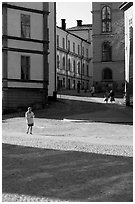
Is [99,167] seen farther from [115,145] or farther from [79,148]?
[115,145]

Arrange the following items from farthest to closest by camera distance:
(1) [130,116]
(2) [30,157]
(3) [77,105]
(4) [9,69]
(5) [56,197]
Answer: (3) [77,105] → (4) [9,69] → (1) [130,116] → (2) [30,157] → (5) [56,197]

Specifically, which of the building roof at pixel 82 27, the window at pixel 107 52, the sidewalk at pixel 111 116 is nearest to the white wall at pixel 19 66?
the sidewalk at pixel 111 116

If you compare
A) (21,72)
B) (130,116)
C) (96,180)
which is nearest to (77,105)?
(21,72)

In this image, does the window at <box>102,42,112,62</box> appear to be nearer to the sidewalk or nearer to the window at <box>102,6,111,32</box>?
the window at <box>102,6,111,32</box>

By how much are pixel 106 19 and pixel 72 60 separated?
1088 cm

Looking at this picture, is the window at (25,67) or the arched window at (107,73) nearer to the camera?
the window at (25,67)

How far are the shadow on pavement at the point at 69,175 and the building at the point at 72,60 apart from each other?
45237mm

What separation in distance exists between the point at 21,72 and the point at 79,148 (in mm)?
19243

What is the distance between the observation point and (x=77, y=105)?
34.0m

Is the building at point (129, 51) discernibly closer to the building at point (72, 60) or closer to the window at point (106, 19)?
the building at point (72, 60)

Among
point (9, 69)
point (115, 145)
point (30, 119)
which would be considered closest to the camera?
point (115, 145)

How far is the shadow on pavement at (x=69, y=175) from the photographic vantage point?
23.8 ft

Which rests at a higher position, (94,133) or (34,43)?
(34,43)

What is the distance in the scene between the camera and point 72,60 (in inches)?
2685
